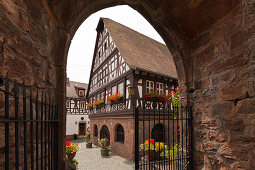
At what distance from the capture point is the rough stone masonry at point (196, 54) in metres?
1.32

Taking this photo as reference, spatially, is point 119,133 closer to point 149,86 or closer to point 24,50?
point 149,86

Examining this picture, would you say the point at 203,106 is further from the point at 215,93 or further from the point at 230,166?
the point at 230,166

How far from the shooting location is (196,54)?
9.11 feet

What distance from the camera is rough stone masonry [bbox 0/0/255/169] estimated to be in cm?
132

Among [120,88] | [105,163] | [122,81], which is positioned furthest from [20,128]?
[120,88]

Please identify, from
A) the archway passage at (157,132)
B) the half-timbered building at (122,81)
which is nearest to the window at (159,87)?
the half-timbered building at (122,81)

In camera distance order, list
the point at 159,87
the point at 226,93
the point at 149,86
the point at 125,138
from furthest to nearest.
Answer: the point at 159,87 < the point at 149,86 < the point at 125,138 < the point at 226,93

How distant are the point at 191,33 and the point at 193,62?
51cm

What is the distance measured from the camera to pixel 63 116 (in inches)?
73.2

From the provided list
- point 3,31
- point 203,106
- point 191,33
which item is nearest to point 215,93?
point 203,106

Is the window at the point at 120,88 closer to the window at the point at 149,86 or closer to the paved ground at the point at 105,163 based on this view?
the window at the point at 149,86

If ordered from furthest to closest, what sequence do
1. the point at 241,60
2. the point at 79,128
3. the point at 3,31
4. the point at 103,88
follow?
1. the point at 79,128
2. the point at 103,88
3. the point at 241,60
4. the point at 3,31

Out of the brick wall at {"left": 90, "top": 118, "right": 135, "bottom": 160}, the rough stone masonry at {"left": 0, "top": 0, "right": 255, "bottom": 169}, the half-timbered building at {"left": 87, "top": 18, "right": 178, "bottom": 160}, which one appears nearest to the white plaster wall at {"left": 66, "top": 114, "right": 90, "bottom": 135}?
the half-timbered building at {"left": 87, "top": 18, "right": 178, "bottom": 160}

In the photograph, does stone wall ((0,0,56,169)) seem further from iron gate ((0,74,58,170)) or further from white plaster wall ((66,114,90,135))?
white plaster wall ((66,114,90,135))
